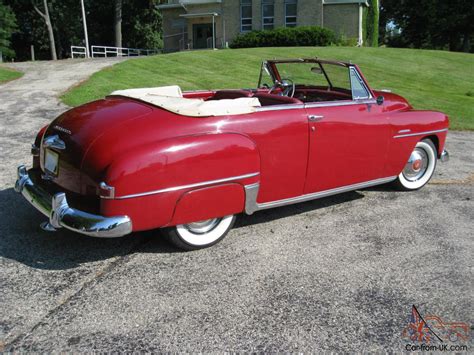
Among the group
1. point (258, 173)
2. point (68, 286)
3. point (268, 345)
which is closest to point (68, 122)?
point (68, 286)

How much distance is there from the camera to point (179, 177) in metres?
3.13

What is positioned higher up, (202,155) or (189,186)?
(202,155)

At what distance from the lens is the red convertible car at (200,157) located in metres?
3.04

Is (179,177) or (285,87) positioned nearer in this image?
(179,177)

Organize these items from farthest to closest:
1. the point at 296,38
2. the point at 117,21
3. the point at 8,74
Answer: the point at 117,21
the point at 296,38
the point at 8,74

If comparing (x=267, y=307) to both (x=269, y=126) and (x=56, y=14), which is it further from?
(x=56, y=14)

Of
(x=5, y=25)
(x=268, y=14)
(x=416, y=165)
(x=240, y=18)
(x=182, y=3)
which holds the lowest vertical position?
(x=416, y=165)

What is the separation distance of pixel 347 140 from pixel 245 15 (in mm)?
26977

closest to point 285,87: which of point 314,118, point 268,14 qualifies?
point 314,118

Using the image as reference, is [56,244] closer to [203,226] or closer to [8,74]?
[203,226]

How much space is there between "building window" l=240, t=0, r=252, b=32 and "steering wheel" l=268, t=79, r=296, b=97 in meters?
25.3

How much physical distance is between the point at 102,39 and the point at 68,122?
141ft

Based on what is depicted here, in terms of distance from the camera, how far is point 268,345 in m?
2.47

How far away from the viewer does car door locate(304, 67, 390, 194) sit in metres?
3.96
